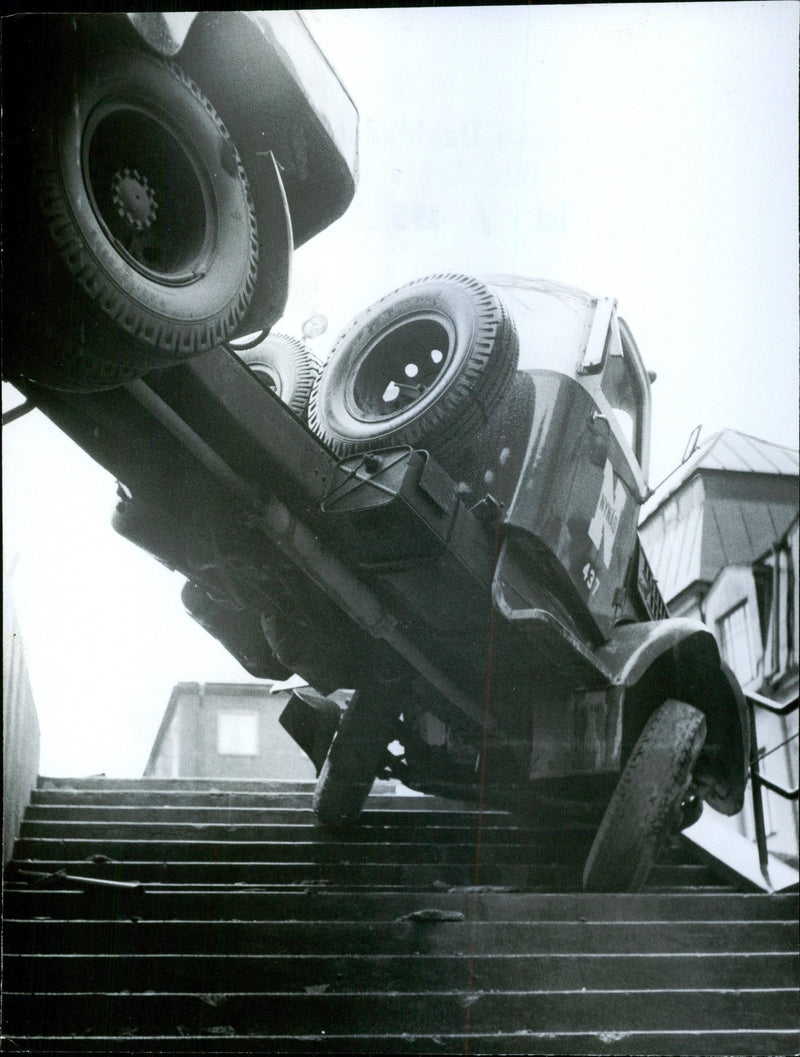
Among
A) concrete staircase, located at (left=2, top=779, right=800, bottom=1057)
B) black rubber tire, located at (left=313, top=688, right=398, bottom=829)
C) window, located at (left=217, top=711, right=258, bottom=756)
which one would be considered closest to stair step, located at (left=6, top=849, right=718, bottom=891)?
concrete staircase, located at (left=2, top=779, right=800, bottom=1057)

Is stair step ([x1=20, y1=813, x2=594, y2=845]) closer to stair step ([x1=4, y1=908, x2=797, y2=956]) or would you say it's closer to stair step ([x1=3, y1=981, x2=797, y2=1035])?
stair step ([x1=4, y1=908, x2=797, y2=956])

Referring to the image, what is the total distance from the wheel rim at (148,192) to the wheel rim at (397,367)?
1.20 m

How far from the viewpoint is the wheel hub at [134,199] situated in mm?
2514

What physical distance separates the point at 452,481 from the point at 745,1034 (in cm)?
181

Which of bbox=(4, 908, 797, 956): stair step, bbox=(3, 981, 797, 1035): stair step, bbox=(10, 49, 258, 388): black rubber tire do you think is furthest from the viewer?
bbox=(4, 908, 797, 956): stair step

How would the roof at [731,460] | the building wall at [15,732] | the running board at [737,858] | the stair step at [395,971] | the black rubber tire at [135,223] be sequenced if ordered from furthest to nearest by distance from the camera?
the roof at [731,460] < the running board at [737,858] < the building wall at [15,732] < the stair step at [395,971] < the black rubber tire at [135,223]

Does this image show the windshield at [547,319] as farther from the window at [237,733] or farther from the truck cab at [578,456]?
the window at [237,733]

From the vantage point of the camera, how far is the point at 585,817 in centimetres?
444

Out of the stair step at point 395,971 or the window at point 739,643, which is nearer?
the stair step at point 395,971

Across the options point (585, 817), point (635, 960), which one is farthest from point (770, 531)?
point (635, 960)

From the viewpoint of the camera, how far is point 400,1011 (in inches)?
102

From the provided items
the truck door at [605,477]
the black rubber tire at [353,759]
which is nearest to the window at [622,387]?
the truck door at [605,477]

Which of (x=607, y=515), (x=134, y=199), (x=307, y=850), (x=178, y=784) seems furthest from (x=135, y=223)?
(x=178, y=784)

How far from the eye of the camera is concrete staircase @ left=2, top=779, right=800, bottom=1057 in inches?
98.0
